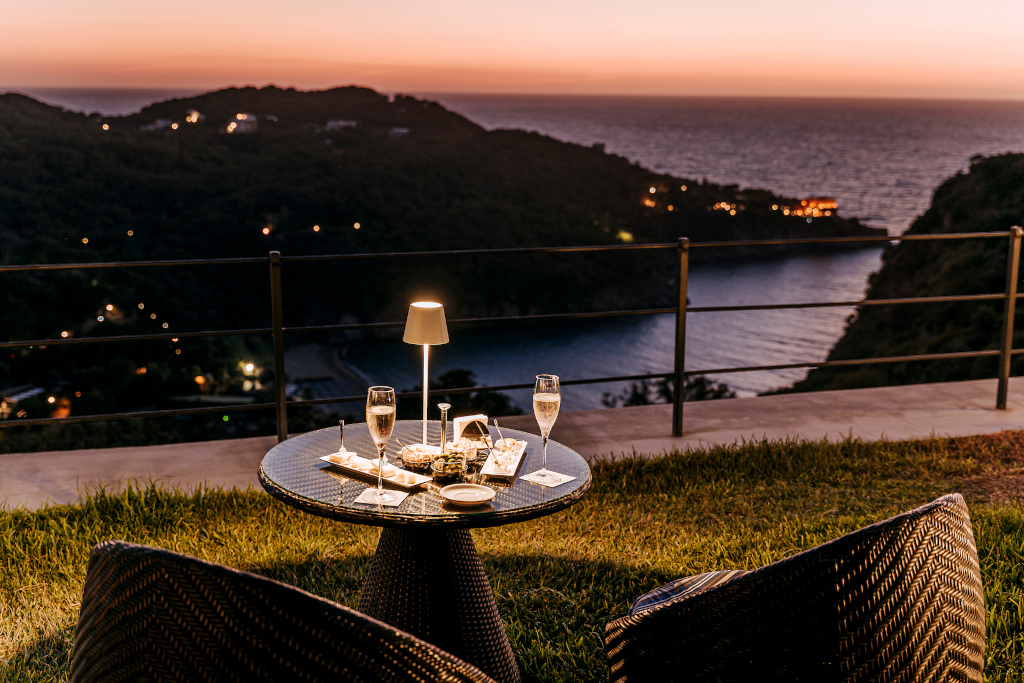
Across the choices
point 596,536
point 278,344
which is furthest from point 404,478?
point 278,344

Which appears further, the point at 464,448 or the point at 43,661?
the point at 43,661

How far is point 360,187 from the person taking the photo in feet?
97.7

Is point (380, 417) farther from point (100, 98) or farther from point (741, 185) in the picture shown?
point (741, 185)

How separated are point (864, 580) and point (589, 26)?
1173 inches

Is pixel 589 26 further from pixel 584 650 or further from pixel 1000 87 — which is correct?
pixel 584 650

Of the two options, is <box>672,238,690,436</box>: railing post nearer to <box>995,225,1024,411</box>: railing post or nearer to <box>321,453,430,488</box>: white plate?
<box>995,225,1024,411</box>: railing post

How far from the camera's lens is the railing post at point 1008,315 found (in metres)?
4.40

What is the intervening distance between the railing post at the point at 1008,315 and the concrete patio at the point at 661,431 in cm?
10

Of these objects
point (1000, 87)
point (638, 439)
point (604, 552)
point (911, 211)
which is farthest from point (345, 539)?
point (911, 211)

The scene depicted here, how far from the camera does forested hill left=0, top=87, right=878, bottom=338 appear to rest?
24.6 metres

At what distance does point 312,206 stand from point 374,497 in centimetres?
2772

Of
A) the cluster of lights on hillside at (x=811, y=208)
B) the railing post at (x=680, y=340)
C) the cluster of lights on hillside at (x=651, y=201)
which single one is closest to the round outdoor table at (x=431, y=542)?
the railing post at (x=680, y=340)

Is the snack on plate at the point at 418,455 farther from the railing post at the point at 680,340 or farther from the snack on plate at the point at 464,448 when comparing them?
the railing post at the point at 680,340

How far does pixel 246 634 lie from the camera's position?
1.17 metres
